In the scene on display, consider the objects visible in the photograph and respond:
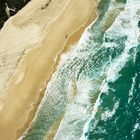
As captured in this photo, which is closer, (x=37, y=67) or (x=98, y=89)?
(x=98, y=89)

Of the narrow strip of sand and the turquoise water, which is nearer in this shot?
the turquoise water

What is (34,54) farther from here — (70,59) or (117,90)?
(117,90)

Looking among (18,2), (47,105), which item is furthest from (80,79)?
(18,2)

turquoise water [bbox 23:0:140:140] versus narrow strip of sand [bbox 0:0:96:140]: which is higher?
narrow strip of sand [bbox 0:0:96:140]

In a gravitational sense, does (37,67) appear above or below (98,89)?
above
